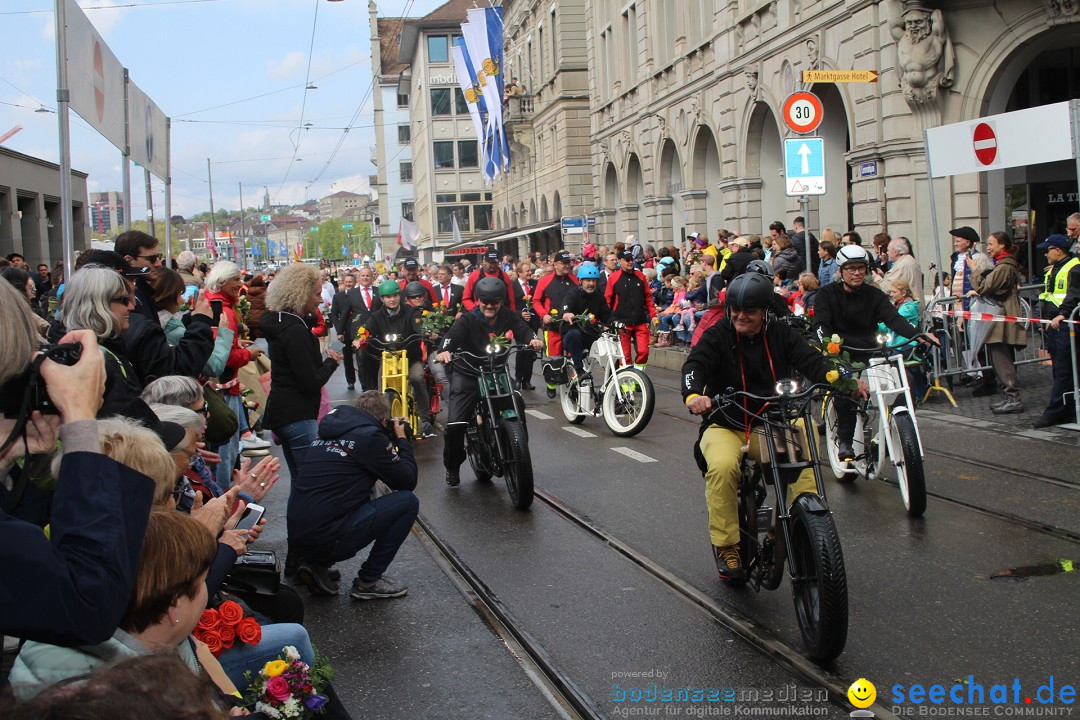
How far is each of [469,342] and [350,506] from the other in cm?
353

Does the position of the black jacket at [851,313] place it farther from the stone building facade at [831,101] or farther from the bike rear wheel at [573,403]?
the stone building facade at [831,101]

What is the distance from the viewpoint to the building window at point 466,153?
286 ft

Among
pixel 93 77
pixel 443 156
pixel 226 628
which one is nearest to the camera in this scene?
pixel 226 628

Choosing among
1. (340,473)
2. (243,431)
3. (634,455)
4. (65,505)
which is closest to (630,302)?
(634,455)

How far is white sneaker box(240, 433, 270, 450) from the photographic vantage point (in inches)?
461

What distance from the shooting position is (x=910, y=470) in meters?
7.27

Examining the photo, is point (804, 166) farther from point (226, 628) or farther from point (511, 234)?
point (511, 234)

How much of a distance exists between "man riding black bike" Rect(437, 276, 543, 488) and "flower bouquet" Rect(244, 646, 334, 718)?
545 centimetres

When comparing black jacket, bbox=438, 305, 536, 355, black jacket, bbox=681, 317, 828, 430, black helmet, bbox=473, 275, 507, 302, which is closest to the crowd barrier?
black jacket, bbox=438, 305, 536, 355

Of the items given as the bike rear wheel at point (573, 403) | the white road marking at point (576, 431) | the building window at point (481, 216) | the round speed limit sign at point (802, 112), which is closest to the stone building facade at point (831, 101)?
the round speed limit sign at point (802, 112)

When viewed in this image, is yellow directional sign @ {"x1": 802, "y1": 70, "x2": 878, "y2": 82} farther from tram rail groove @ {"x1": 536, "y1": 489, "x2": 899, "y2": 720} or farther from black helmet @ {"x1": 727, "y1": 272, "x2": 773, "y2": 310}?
black helmet @ {"x1": 727, "y1": 272, "x2": 773, "y2": 310}

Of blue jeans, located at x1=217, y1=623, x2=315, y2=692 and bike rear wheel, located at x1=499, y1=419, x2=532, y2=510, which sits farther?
bike rear wheel, located at x1=499, y1=419, x2=532, y2=510

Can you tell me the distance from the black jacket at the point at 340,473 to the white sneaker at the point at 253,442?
18.1 feet

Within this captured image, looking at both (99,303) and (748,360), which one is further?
(748,360)
